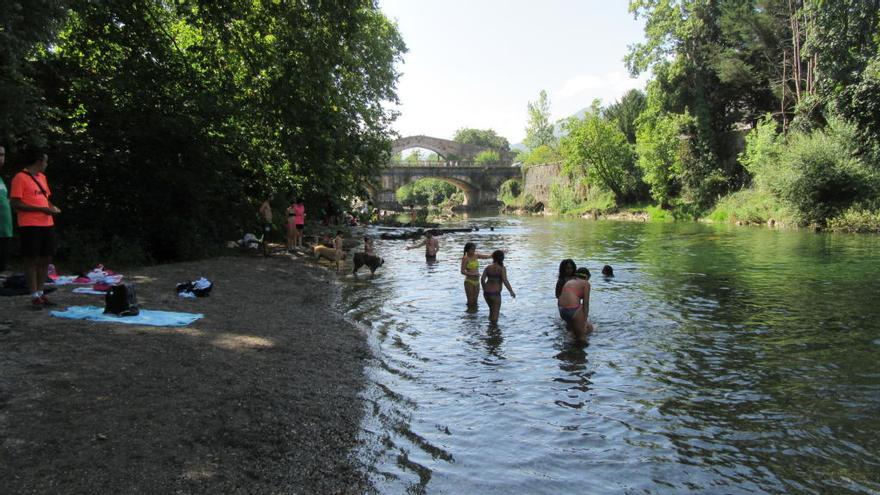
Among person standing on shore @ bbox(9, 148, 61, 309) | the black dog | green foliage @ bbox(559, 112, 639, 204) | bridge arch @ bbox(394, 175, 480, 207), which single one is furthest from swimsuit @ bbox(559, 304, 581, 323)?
bridge arch @ bbox(394, 175, 480, 207)

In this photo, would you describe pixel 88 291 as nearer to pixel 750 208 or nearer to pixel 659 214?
pixel 750 208

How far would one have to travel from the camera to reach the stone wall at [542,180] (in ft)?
252

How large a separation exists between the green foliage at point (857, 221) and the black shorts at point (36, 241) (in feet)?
117

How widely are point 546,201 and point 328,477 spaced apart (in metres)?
77.3

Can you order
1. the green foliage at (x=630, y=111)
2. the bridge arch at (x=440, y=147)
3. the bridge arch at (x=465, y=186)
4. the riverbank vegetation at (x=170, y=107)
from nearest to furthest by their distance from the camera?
1. the riverbank vegetation at (x=170, y=107)
2. the green foliage at (x=630, y=111)
3. the bridge arch at (x=465, y=186)
4. the bridge arch at (x=440, y=147)

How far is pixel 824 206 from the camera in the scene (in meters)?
32.3

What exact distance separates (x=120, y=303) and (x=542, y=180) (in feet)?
254

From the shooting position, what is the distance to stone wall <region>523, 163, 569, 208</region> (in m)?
76.8

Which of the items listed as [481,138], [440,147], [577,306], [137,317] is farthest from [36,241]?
[481,138]

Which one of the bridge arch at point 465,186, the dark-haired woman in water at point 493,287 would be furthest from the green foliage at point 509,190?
the dark-haired woman in water at point 493,287

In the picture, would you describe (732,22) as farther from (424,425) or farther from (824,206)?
(424,425)

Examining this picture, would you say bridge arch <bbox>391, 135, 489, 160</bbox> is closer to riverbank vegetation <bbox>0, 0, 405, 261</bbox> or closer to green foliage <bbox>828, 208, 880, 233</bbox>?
green foliage <bbox>828, 208, 880, 233</bbox>

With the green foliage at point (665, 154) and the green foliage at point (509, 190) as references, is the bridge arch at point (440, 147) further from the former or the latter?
the green foliage at point (665, 154)

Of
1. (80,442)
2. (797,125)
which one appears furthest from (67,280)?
(797,125)
